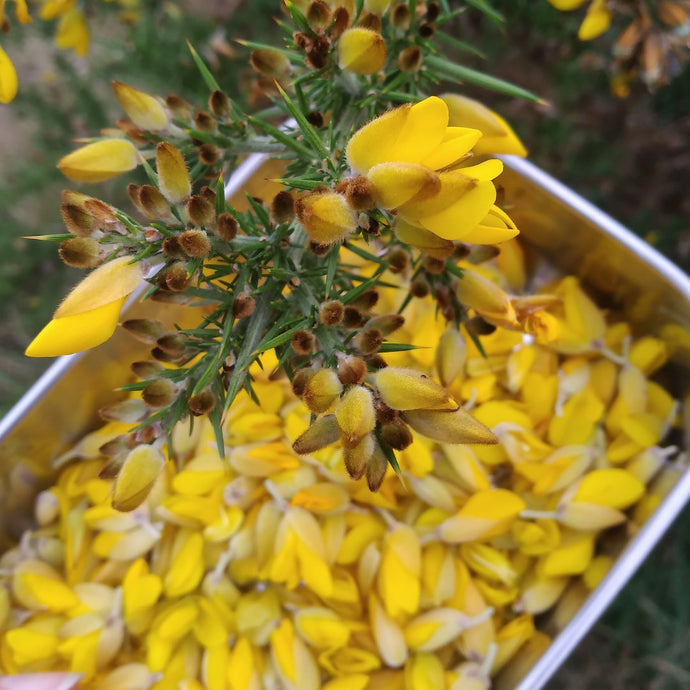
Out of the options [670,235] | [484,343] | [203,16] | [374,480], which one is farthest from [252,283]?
[203,16]

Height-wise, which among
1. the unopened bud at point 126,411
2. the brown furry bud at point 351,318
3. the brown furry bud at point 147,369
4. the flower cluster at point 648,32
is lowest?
the unopened bud at point 126,411

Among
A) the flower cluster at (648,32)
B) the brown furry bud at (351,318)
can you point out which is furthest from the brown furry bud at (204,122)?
the flower cluster at (648,32)

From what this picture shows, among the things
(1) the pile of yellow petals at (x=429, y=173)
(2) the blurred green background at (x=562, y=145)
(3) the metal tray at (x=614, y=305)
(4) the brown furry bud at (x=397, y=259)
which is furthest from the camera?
(2) the blurred green background at (x=562, y=145)

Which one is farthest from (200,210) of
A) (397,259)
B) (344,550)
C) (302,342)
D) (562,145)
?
(562,145)

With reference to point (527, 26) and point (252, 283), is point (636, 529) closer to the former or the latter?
point (252, 283)

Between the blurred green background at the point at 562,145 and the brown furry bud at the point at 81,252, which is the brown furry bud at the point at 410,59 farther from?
the blurred green background at the point at 562,145

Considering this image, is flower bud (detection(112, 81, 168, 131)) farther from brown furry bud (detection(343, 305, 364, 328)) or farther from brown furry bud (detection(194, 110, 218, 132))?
brown furry bud (detection(343, 305, 364, 328))
